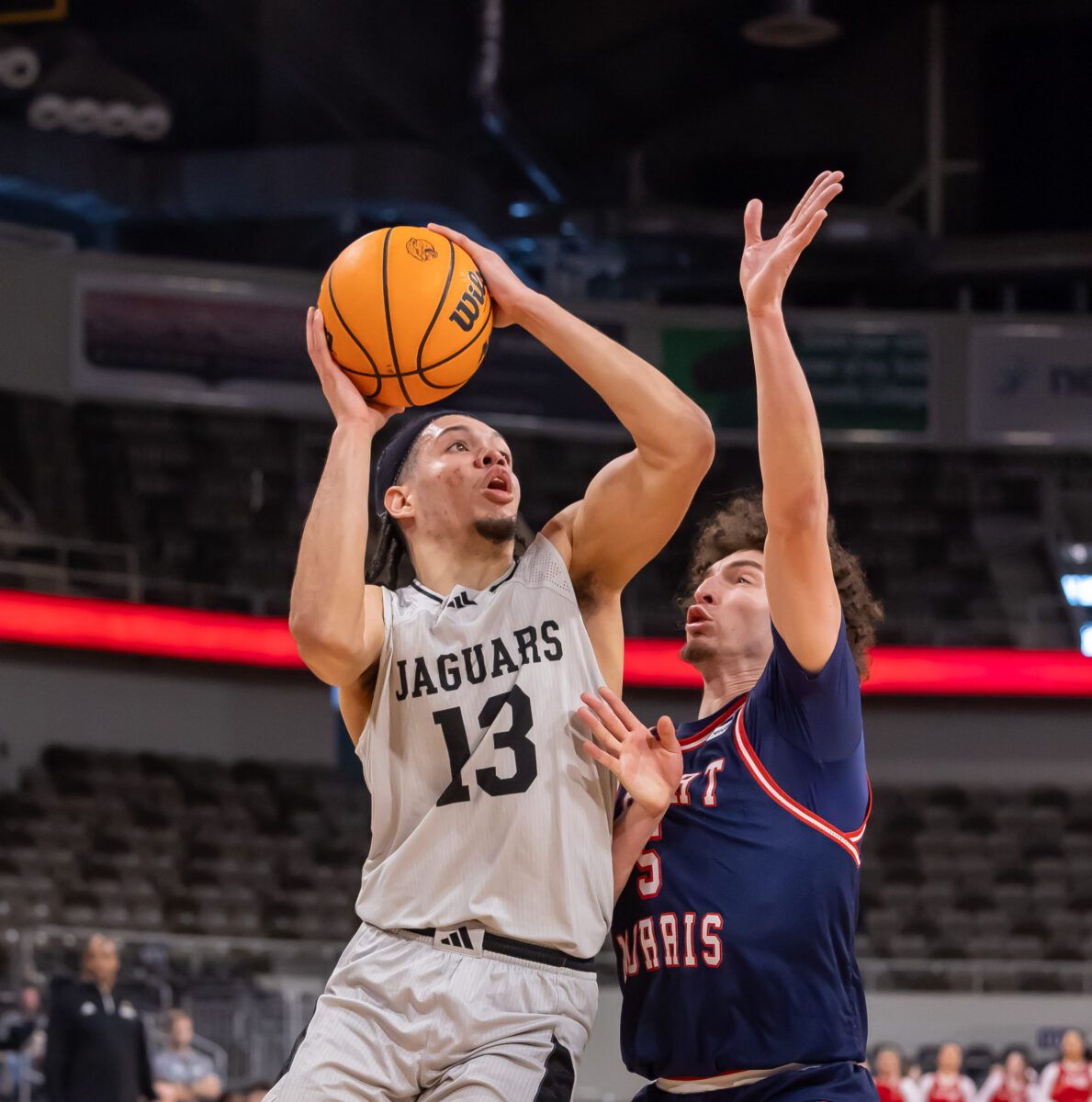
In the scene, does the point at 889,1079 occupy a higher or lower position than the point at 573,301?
lower

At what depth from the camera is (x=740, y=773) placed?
3.92 meters

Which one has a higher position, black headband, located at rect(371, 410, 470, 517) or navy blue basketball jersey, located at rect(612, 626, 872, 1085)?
black headband, located at rect(371, 410, 470, 517)

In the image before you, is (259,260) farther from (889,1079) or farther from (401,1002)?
(401,1002)

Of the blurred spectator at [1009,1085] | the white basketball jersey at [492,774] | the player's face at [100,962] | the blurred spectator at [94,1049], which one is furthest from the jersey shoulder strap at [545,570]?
the blurred spectator at [1009,1085]

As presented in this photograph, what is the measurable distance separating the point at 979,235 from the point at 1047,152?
4.32ft

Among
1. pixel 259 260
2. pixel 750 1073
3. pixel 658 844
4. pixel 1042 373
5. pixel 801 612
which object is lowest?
pixel 750 1073

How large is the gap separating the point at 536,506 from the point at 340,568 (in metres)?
16.9

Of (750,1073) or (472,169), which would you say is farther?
(472,169)

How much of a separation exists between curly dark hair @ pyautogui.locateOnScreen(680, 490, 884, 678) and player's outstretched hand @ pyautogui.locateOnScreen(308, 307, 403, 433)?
84 cm

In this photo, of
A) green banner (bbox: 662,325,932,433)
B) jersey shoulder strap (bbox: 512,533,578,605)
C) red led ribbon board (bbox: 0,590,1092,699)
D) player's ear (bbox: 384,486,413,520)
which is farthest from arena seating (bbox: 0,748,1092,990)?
jersey shoulder strap (bbox: 512,533,578,605)

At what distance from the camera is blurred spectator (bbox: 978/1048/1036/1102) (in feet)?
41.7

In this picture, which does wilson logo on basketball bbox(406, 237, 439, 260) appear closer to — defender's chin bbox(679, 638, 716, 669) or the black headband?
the black headband

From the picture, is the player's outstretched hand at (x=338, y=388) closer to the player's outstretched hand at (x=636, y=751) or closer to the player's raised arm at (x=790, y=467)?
the player's outstretched hand at (x=636, y=751)

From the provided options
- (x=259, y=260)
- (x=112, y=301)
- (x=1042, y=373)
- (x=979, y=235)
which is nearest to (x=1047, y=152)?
(x=979, y=235)
